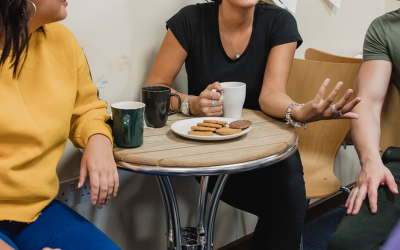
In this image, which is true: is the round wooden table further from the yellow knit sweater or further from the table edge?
the yellow knit sweater

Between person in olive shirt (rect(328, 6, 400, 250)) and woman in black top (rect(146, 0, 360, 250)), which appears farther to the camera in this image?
woman in black top (rect(146, 0, 360, 250))

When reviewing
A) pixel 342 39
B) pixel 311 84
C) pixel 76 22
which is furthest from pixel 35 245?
pixel 342 39

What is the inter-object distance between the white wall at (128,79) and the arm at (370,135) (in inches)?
30.3

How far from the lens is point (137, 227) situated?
158cm

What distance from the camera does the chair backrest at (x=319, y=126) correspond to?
161 cm

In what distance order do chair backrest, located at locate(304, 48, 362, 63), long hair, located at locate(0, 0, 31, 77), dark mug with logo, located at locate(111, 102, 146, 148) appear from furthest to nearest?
chair backrest, located at locate(304, 48, 362, 63)
dark mug with logo, located at locate(111, 102, 146, 148)
long hair, located at locate(0, 0, 31, 77)

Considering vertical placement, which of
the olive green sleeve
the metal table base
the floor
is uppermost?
the olive green sleeve

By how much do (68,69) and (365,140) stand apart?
0.91 m

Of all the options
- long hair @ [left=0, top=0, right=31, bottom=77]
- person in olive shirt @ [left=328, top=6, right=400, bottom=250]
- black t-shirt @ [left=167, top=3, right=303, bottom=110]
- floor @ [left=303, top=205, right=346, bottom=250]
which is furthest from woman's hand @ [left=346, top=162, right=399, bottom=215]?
floor @ [left=303, top=205, right=346, bottom=250]

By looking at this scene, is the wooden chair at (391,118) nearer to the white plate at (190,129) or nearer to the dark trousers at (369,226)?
the dark trousers at (369,226)

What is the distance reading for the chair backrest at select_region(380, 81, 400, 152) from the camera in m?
1.37

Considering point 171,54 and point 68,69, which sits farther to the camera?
point 171,54

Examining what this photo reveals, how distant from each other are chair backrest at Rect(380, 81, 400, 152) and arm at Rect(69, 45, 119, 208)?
3.44ft

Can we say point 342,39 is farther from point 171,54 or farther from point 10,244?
point 10,244
